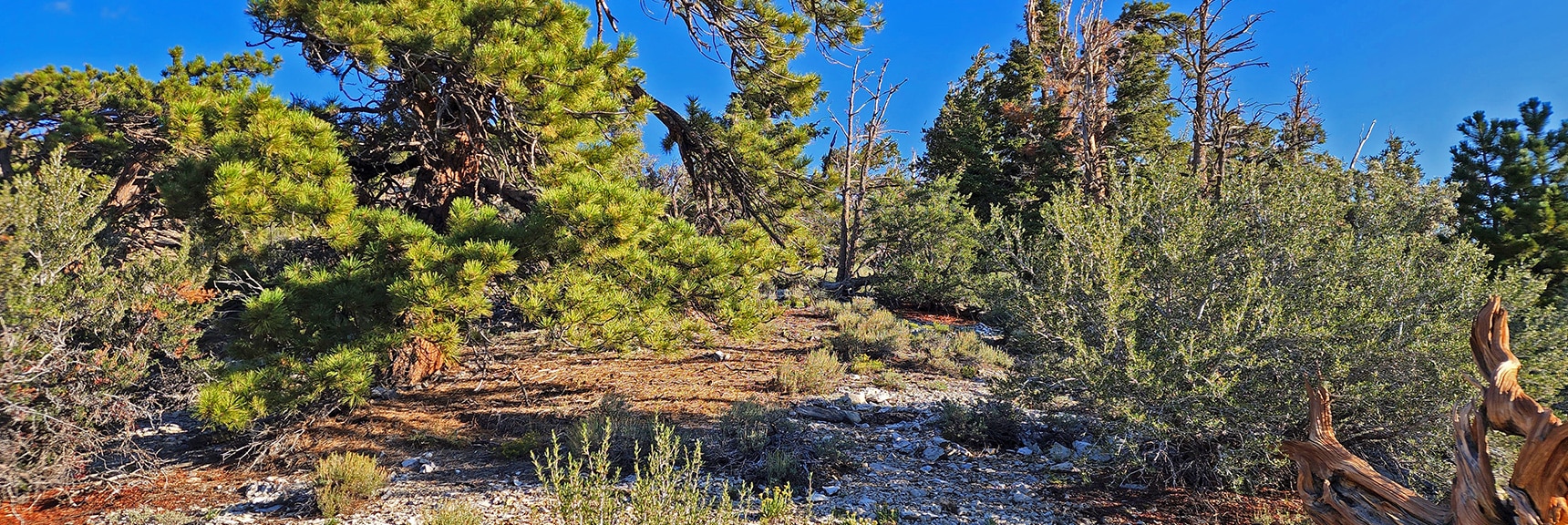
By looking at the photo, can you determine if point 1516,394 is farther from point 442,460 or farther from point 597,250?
point 442,460

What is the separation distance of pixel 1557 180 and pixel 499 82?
11.4m

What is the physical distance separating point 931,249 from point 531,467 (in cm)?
1078

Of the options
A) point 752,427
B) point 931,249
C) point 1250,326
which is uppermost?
point 931,249

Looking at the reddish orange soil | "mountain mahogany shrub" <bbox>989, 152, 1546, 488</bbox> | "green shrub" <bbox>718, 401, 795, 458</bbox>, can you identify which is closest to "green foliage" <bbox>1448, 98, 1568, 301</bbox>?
"mountain mahogany shrub" <bbox>989, 152, 1546, 488</bbox>

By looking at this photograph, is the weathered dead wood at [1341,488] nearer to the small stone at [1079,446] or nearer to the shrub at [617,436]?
the small stone at [1079,446]

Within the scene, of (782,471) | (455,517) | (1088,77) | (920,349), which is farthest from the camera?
(1088,77)

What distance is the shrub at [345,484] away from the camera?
3.81 meters

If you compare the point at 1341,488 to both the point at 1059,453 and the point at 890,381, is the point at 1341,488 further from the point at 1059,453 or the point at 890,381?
the point at 890,381

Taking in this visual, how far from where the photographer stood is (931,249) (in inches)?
554

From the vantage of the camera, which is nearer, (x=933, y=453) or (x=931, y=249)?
(x=933, y=453)

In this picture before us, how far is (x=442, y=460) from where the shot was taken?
494cm

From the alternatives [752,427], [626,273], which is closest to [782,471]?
[752,427]

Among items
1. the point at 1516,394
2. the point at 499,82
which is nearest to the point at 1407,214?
the point at 1516,394

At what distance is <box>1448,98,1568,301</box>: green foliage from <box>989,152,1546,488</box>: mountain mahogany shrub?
4.29 meters
